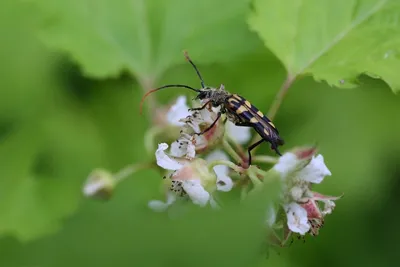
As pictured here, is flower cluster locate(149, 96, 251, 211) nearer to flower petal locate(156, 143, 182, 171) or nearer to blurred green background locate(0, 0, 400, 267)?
flower petal locate(156, 143, 182, 171)

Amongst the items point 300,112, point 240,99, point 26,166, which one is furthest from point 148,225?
point 300,112

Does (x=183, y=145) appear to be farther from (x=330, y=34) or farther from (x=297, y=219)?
(x=330, y=34)

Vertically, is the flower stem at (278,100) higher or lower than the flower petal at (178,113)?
lower

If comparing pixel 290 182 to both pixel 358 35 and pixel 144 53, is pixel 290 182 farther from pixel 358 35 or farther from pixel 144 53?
pixel 144 53

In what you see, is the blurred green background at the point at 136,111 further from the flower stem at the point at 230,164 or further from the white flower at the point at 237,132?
the flower stem at the point at 230,164

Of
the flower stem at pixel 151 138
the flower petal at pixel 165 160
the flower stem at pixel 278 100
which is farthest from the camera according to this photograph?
the flower stem at pixel 151 138

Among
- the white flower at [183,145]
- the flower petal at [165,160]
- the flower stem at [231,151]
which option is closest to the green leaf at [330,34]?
the flower stem at [231,151]

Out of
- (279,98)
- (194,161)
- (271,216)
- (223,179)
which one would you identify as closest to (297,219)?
(271,216)

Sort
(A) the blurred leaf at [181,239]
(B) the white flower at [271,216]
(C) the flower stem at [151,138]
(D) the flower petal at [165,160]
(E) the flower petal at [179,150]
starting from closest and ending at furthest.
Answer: (A) the blurred leaf at [181,239], (B) the white flower at [271,216], (D) the flower petal at [165,160], (E) the flower petal at [179,150], (C) the flower stem at [151,138]
